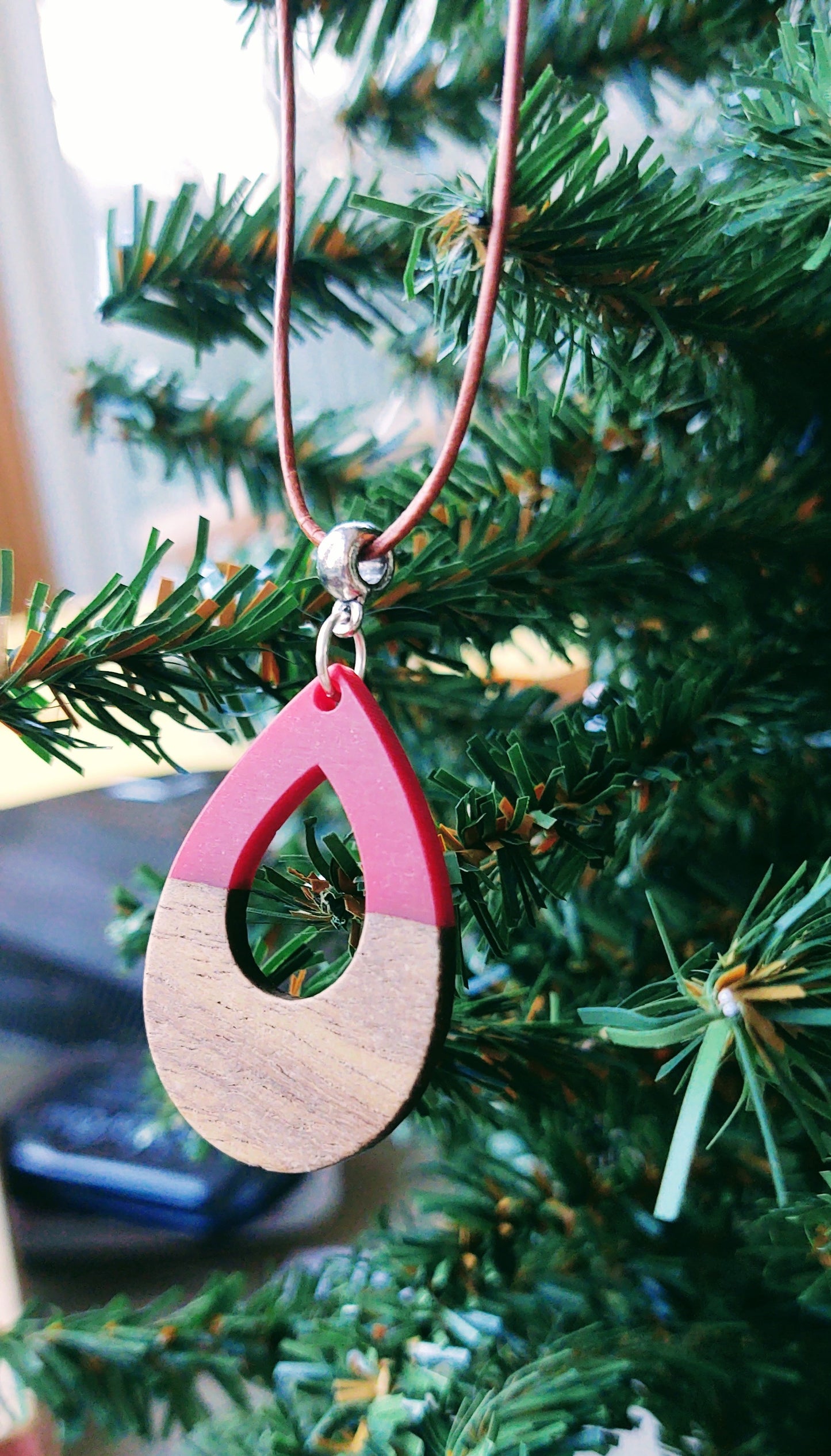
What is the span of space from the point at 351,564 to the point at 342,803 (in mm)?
56

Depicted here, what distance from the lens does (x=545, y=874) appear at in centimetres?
29

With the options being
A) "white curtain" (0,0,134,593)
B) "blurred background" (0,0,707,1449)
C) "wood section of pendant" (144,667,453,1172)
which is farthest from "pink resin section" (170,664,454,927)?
"white curtain" (0,0,134,593)

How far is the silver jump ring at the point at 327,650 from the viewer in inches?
10.3

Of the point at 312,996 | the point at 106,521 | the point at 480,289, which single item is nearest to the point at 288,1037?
the point at 312,996

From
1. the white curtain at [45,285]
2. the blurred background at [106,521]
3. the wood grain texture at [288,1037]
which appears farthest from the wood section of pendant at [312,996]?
the white curtain at [45,285]

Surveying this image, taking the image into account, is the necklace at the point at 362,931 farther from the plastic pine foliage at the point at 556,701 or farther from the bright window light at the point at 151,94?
the bright window light at the point at 151,94

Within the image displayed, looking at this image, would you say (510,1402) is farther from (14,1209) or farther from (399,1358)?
(14,1209)

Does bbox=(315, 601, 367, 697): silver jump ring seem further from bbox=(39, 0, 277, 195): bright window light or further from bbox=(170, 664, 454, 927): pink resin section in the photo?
bbox=(39, 0, 277, 195): bright window light

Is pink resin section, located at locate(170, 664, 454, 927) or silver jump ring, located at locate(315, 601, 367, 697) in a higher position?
silver jump ring, located at locate(315, 601, 367, 697)

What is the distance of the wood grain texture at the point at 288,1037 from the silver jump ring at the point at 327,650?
0.18 feet

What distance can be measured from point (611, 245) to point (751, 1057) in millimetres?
183

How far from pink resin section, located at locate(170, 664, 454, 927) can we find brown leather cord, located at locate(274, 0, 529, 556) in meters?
0.04

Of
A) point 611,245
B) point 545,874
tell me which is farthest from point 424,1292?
point 611,245

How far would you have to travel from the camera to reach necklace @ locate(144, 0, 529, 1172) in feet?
0.75
